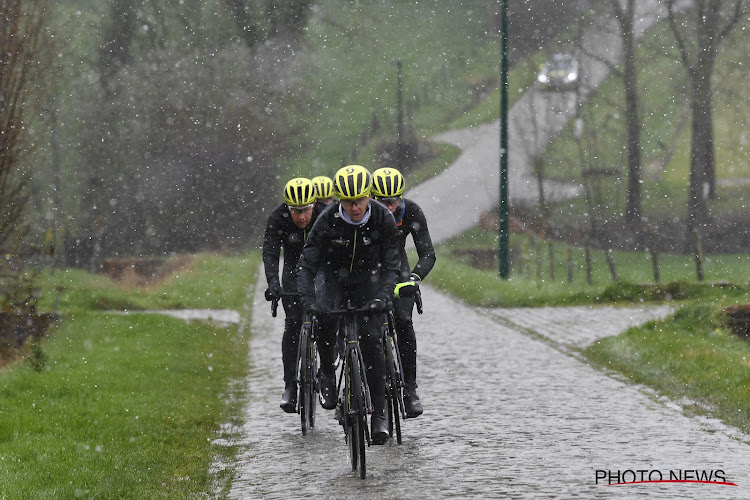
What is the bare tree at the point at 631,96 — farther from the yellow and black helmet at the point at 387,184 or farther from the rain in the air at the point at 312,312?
the yellow and black helmet at the point at 387,184

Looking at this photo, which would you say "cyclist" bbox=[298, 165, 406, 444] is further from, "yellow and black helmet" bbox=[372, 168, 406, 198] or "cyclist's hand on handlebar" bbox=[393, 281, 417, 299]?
"yellow and black helmet" bbox=[372, 168, 406, 198]

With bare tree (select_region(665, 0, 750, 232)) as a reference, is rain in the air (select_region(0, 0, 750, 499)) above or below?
below

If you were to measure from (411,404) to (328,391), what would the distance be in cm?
85

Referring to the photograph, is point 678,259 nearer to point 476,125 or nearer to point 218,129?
point 218,129

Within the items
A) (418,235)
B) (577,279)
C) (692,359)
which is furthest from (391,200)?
(577,279)

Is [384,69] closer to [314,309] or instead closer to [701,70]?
[701,70]

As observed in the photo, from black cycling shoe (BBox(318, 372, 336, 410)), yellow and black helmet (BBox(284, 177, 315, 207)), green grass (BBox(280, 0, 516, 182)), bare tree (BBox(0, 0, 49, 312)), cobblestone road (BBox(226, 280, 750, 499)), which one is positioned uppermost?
green grass (BBox(280, 0, 516, 182))

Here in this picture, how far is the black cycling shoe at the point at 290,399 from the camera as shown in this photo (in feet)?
30.7

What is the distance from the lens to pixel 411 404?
352 inches

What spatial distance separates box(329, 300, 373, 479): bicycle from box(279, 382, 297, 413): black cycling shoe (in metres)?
1.39

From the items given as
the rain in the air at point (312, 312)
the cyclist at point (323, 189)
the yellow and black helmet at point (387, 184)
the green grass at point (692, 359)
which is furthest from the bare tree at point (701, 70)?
the yellow and black helmet at point (387, 184)

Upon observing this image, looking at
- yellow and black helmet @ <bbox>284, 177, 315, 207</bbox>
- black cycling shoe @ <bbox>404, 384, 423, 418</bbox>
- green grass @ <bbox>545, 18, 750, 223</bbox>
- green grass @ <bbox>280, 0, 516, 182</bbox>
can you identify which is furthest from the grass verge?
green grass @ <bbox>280, 0, 516, 182</bbox>

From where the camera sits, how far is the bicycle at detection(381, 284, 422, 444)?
8523 mm

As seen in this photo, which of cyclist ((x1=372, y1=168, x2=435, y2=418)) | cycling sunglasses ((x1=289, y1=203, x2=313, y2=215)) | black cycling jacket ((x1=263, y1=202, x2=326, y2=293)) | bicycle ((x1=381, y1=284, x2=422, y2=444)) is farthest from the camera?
black cycling jacket ((x1=263, y1=202, x2=326, y2=293))
